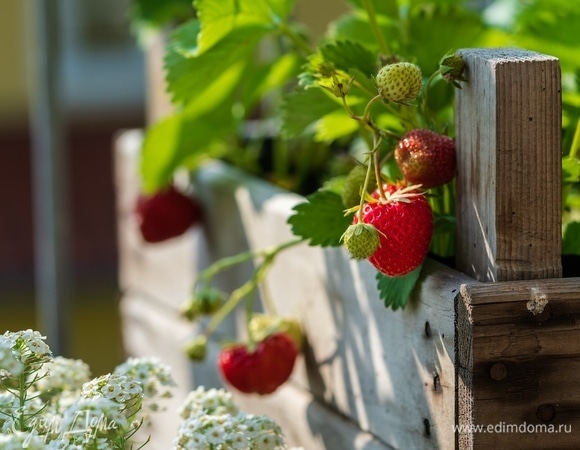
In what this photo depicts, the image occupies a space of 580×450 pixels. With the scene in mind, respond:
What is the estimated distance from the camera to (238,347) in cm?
96

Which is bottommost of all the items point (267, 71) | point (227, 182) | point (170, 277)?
point (170, 277)

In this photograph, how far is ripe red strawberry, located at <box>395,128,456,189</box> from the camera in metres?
0.73

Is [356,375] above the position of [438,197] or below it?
below

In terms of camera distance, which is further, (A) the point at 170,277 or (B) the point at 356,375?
(A) the point at 170,277

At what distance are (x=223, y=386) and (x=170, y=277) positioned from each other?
0.27 m

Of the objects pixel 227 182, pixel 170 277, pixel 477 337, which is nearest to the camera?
pixel 477 337

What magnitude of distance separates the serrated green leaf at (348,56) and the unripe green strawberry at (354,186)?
7 centimetres

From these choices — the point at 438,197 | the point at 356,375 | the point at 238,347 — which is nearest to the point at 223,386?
the point at 238,347

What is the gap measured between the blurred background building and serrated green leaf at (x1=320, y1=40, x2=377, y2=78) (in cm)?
317

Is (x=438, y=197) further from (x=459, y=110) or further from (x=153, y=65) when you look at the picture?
(x=153, y=65)

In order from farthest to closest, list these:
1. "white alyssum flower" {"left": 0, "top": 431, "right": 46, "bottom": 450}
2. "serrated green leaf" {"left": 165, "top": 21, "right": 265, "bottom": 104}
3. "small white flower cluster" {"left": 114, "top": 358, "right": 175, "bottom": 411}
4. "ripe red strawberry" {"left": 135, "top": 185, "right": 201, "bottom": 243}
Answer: "ripe red strawberry" {"left": 135, "top": 185, "right": 201, "bottom": 243}
"serrated green leaf" {"left": 165, "top": 21, "right": 265, "bottom": 104}
"small white flower cluster" {"left": 114, "top": 358, "right": 175, "bottom": 411}
"white alyssum flower" {"left": 0, "top": 431, "right": 46, "bottom": 450}

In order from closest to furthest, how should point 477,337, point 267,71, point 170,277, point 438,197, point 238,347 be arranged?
1. point 477,337
2. point 438,197
3. point 238,347
4. point 267,71
5. point 170,277

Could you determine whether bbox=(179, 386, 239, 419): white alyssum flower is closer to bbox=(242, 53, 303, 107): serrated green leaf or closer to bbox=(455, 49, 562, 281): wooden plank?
bbox=(455, 49, 562, 281): wooden plank

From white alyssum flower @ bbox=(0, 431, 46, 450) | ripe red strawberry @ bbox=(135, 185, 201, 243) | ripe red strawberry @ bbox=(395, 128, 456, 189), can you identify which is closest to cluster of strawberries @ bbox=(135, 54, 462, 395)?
ripe red strawberry @ bbox=(395, 128, 456, 189)
